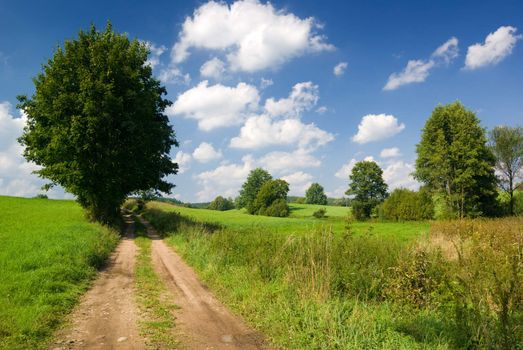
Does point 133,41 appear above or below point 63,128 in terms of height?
above

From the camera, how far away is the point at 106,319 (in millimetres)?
8266

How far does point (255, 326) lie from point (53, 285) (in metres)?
6.66

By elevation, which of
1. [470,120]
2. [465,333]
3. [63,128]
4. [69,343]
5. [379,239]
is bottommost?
[69,343]

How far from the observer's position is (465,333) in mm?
6098

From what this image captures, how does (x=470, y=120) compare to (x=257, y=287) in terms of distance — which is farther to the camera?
(x=470, y=120)

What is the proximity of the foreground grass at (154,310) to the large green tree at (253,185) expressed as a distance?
102m

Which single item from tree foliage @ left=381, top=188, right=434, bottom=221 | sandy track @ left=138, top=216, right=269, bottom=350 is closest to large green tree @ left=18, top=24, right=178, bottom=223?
sandy track @ left=138, top=216, right=269, bottom=350

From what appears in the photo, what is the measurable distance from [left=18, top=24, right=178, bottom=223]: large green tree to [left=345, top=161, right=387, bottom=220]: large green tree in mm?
50667

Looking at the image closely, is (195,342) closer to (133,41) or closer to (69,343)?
(69,343)

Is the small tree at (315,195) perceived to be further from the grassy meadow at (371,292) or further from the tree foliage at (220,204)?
the grassy meadow at (371,292)

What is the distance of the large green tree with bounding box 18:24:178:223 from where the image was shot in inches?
1013

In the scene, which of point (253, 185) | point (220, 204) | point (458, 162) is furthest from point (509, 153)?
point (220, 204)

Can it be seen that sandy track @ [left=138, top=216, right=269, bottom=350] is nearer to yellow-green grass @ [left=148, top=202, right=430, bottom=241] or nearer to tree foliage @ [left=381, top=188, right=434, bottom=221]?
yellow-green grass @ [left=148, top=202, right=430, bottom=241]

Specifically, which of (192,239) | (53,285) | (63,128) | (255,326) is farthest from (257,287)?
(63,128)
